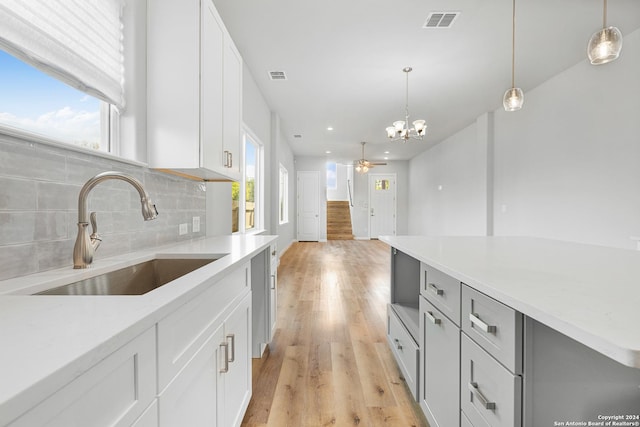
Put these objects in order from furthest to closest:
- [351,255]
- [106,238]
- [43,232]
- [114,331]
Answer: [351,255] → [106,238] → [43,232] → [114,331]

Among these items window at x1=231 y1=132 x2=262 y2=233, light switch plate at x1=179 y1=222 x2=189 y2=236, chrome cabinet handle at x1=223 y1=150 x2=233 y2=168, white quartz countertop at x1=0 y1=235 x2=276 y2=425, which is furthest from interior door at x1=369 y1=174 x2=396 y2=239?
white quartz countertop at x1=0 y1=235 x2=276 y2=425

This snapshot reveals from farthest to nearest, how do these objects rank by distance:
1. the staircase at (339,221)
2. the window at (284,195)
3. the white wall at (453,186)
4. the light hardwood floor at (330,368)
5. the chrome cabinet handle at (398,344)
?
the staircase at (339,221) → the window at (284,195) → the white wall at (453,186) → the chrome cabinet handle at (398,344) → the light hardwood floor at (330,368)

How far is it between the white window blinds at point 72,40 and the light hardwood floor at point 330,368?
70.3 inches

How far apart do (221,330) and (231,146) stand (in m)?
1.46

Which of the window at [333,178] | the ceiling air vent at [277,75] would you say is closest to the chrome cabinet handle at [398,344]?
the ceiling air vent at [277,75]

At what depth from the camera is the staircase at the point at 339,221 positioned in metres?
10.9

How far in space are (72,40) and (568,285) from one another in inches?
78.2

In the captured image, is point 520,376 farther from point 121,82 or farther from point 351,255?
point 351,255

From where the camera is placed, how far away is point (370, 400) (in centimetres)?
169

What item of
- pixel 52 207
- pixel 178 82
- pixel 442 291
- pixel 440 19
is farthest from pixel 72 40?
pixel 440 19

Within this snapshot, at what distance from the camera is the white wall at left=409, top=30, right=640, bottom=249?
3072 millimetres

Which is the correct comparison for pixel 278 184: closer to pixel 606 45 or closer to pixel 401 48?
pixel 401 48

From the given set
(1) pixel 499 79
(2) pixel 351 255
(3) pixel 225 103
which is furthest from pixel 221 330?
(2) pixel 351 255

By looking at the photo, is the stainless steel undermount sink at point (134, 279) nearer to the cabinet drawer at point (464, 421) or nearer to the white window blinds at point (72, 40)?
the white window blinds at point (72, 40)
